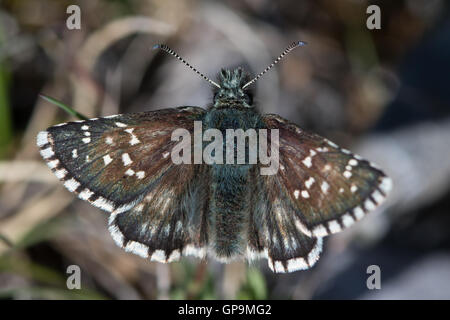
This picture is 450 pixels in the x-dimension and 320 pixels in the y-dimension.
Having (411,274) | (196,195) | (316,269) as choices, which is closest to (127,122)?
(196,195)

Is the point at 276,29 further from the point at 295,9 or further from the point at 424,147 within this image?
the point at 424,147

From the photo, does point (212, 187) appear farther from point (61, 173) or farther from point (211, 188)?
point (61, 173)

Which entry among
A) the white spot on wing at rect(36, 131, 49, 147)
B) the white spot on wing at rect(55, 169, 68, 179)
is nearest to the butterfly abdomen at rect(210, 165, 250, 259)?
the white spot on wing at rect(55, 169, 68, 179)

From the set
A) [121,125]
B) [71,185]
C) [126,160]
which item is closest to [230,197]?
[126,160]

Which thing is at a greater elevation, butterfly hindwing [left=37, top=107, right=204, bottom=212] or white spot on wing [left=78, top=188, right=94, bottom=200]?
butterfly hindwing [left=37, top=107, right=204, bottom=212]
